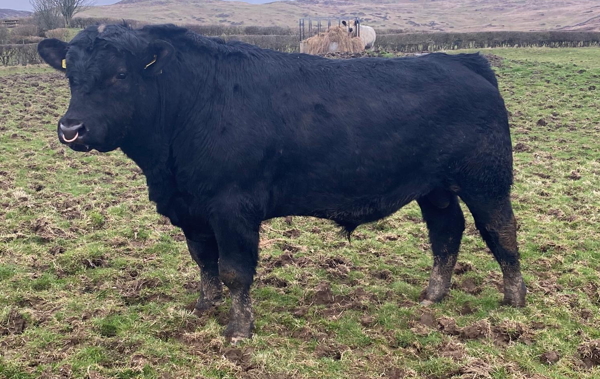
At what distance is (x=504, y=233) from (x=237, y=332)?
111 inches

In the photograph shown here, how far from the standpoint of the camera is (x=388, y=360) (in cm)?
449

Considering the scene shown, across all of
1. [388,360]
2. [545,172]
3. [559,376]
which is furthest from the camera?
[545,172]

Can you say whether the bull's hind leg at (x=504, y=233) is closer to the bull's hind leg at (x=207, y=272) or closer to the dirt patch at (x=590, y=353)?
the dirt patch at (x=590, y=353)

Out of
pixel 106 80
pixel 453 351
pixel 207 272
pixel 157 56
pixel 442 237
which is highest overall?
pixel 157 56

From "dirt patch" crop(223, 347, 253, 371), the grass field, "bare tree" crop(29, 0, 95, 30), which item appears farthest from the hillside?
"dirt patch" crop(223, 347, 253, 371)

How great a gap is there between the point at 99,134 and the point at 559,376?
13.3ft

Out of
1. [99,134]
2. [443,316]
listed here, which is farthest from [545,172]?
[99,134]

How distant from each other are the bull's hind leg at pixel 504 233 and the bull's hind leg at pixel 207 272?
258 cm

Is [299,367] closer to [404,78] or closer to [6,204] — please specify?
[404,78]

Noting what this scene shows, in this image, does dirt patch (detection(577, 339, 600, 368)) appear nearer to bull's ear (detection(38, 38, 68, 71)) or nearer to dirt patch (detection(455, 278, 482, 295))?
dirt patch (detection(455, 278, 482, 295))

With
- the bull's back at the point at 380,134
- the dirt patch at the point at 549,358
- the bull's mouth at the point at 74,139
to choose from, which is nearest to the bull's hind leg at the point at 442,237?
the bull's back at the point at 380,134

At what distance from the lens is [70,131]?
420cm

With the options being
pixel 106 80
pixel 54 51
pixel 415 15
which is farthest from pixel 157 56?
pixel 415 15

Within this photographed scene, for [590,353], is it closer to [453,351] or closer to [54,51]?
[453,351]
